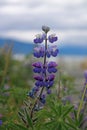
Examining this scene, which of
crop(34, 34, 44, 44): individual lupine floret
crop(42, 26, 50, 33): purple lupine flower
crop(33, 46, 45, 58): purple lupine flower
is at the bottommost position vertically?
crop(33, 46, 45, 58): purple lupine flower

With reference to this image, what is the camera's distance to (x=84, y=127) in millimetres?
2998

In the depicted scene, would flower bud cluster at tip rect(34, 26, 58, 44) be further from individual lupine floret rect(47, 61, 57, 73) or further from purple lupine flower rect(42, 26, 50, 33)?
individual lupine floret rect(47, 61, 57, 73)

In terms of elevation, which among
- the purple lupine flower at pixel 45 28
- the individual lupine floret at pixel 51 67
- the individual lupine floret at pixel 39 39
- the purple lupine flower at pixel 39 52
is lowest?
the individual lupine floret at pixel 51 67

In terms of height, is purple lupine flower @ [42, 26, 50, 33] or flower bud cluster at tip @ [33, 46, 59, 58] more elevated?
purple lupine flower @ [42, 26, 50, 33]

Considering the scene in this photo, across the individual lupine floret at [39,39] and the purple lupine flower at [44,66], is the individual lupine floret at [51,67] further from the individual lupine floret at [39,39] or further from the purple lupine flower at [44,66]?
the individual lupine floret at [39,39]

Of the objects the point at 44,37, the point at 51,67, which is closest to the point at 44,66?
the point at 51,67

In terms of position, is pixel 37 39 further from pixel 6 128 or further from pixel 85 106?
pixel 85 106

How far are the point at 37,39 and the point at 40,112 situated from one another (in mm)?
381

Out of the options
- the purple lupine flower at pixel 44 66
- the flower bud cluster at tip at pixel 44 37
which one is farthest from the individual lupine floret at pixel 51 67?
the flower bud cluster at tip at pixel 44 37

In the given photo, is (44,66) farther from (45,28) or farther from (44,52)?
(45,28)

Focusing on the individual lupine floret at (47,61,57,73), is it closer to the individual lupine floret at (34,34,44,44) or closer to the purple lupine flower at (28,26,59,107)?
the purple lupine flower at (28,26,59,107)

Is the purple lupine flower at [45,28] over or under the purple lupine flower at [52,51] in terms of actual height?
over

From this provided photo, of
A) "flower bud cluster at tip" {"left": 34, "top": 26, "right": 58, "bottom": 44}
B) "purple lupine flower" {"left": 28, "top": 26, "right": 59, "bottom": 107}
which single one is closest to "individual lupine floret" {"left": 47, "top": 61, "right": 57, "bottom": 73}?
"purple lupine flower" {"left": 28, "top": 26, "right": 59, "bottom": 107}

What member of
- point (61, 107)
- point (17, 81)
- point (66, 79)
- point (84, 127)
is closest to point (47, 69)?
point (61, 107)
